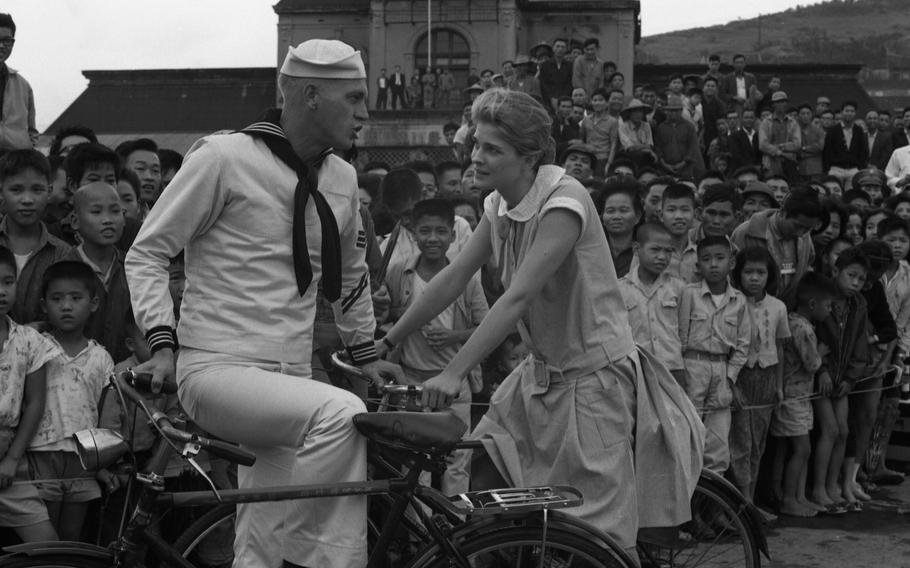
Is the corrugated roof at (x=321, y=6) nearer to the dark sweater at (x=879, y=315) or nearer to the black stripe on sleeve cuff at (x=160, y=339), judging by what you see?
the dark sweater at (x=879, y=315)

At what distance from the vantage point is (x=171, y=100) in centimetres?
3975

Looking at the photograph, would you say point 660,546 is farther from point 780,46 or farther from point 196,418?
point 780,46

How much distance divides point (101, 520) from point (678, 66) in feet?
112

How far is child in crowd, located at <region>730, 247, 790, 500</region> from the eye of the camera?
24.6ft

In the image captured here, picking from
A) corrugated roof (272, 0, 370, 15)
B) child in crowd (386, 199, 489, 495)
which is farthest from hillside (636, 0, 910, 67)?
child in crowd (386, 199, 489, 495)

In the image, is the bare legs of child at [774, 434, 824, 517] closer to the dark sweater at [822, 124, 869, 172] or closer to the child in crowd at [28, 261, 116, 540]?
the child in crowd at [28, 261, 116, 540]

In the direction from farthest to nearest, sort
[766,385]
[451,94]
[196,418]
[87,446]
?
1. [451,94]
2. [766,385]
3. [196,418]
4. [87,446]

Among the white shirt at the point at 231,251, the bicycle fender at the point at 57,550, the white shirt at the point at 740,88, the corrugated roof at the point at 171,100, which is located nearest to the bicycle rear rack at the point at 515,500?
the white shirt at the point at 231,251

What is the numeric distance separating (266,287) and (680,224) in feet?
14.1

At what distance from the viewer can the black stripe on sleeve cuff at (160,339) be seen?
3.71 metres

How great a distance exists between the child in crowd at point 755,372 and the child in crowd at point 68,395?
394cm

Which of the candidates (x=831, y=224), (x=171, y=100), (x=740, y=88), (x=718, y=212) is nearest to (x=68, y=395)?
(x=718, y=212)

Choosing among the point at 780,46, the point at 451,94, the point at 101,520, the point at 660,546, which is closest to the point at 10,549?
the point at 101,520

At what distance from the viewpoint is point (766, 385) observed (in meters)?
7.67
